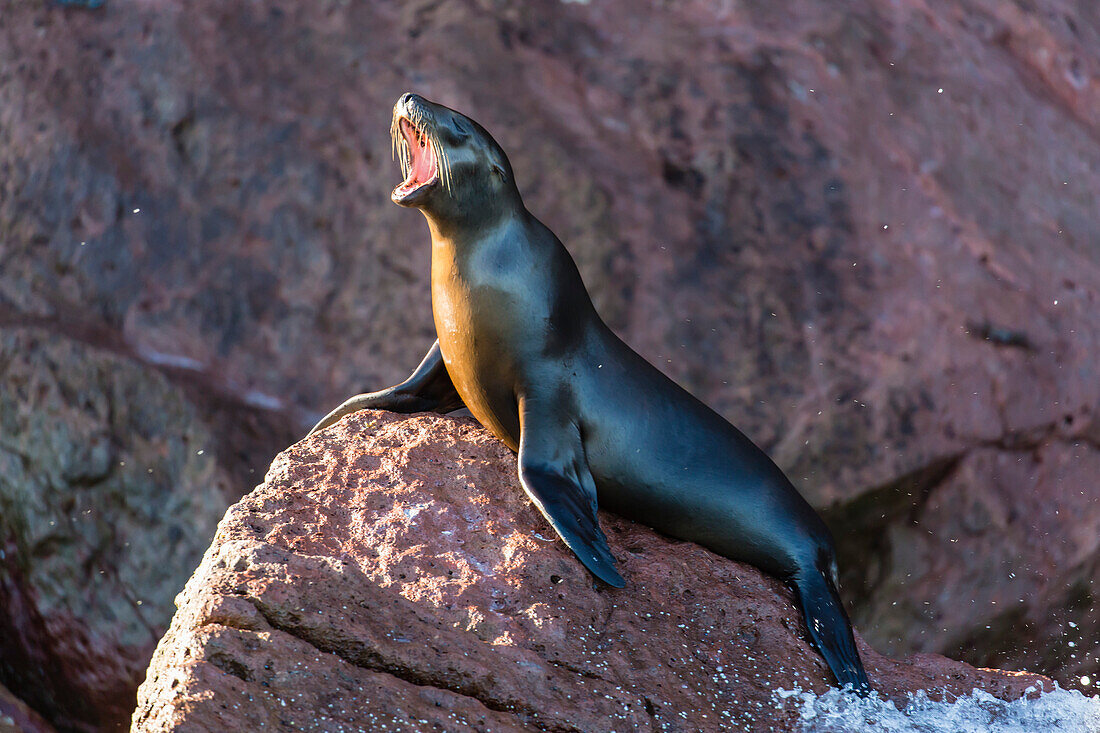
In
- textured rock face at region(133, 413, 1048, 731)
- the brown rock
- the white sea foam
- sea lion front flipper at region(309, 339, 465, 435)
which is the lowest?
the brown rock

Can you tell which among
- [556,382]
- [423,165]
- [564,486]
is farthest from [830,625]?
[423,165]

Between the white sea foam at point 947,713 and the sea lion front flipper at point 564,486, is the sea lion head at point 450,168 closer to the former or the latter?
the sea lion front flipper at point 564,486

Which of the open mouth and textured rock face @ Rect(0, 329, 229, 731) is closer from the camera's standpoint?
the open mouth

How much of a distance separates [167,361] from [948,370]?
4.14 m

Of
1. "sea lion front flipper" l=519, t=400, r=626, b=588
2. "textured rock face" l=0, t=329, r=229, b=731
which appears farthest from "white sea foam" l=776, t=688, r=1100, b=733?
"textured rock face" l=0, t=329, r=229, b=731

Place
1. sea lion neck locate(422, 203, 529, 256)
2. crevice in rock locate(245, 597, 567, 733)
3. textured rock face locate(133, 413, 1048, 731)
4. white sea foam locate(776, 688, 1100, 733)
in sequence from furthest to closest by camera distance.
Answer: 1. sea lion neck locate(422, 203, 529, 256)
2. white sea foam locate(776, 688, 1100, 733)
3. crevice in rock locate(245, 597, 567, 733)
4. textured rock face locate(133, 413, 1048, 731)

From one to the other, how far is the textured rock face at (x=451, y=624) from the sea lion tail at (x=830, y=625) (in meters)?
0.06

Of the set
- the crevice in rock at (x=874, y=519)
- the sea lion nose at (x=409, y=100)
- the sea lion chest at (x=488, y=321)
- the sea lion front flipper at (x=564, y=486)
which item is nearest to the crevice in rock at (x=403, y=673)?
the sea lion front flipper at (x=564, y=486)

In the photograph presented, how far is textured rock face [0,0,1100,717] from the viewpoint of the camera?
19.0ft

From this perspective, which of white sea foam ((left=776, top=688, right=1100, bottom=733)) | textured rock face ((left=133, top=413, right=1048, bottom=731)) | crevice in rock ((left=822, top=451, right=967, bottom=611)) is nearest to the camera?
textured rock face ((left=133, top=413, right=1048, bottom=731))

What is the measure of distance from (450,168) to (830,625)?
2.06 m

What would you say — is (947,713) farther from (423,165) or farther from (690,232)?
(690,232)

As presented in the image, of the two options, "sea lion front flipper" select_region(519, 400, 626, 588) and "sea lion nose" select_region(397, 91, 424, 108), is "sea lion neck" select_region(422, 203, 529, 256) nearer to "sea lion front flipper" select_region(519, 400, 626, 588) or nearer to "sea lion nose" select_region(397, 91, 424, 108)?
"sea lion nose" select_region(397, 91, 424, 108)

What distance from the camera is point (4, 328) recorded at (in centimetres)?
596
